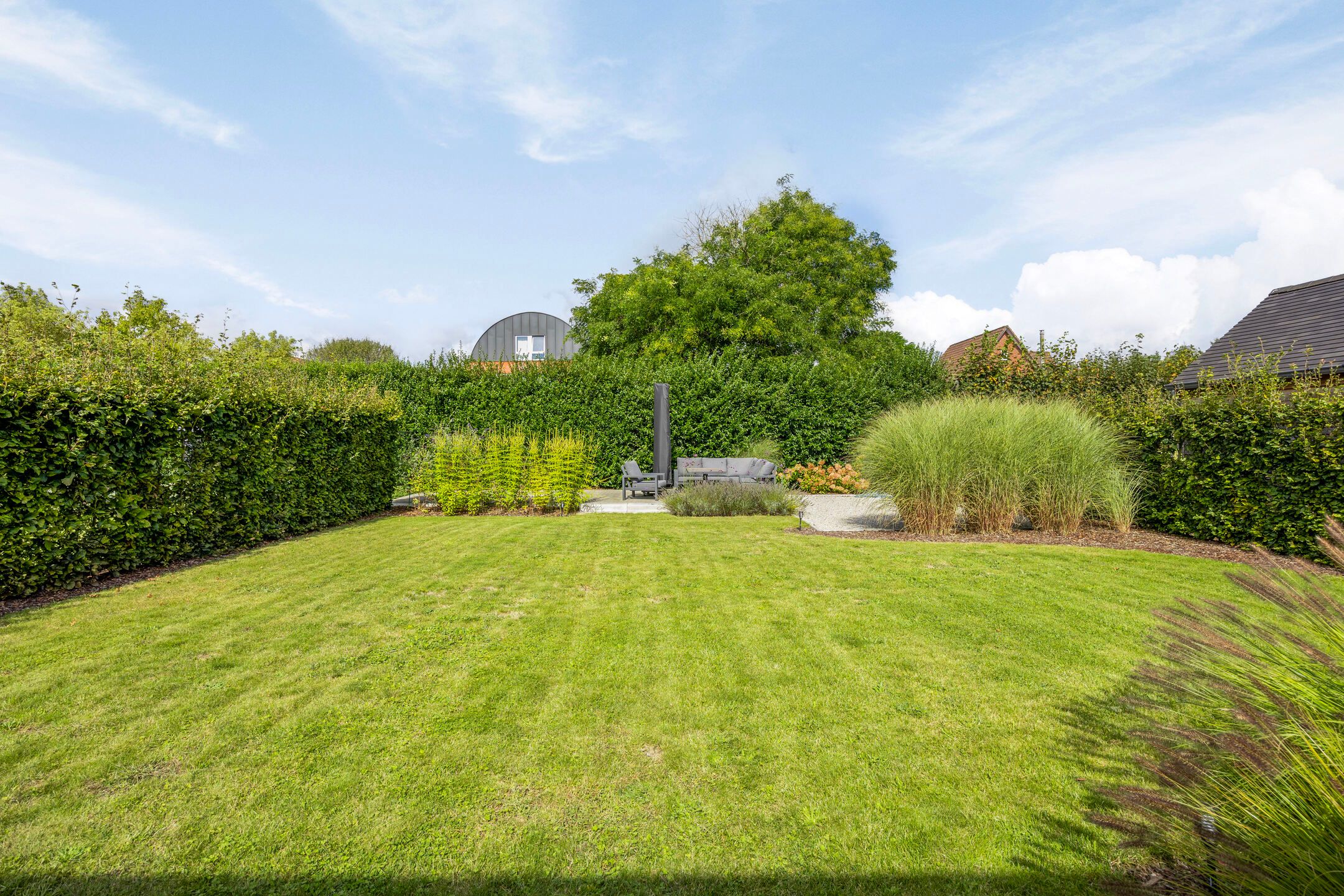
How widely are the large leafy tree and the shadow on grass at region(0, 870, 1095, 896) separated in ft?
67.4

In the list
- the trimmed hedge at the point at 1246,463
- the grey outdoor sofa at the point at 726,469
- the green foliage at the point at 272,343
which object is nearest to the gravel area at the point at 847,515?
the grey outdoor sofa at the point at 726,469

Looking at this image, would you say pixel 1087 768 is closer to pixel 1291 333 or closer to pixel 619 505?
pixel 619 505

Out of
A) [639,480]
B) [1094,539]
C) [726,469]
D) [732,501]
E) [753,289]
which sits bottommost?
[1094,539]

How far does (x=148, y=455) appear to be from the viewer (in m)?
6.96

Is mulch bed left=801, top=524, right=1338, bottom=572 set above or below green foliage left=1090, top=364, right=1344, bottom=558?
below

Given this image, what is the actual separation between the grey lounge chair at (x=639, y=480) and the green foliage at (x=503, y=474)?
7.15 ft

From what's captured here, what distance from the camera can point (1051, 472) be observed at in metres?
9.69

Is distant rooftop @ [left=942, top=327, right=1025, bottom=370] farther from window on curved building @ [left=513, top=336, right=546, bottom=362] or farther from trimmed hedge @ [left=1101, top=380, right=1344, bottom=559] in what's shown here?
window on curved building @ [left=513, top=336, right=546, bottom=362]

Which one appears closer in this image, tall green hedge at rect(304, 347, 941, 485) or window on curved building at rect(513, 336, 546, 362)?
tall green hedge at rect(304, 347, 941, 485)

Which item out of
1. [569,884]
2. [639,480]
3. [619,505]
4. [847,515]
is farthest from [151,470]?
[847,515]

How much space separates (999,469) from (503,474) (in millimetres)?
8742

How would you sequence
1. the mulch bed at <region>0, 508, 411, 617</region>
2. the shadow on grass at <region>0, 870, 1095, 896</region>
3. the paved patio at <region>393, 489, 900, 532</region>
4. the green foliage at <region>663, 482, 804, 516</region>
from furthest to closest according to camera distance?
the green foliage at <region>663, 482, 804, 516</region> < the paved patio at <region>393, 489, 900, 532</region> < the mulch bed at <region>0, 508, 411, 617</region> < the shadow on grass at <region>0, 870, 1095, 896</region>

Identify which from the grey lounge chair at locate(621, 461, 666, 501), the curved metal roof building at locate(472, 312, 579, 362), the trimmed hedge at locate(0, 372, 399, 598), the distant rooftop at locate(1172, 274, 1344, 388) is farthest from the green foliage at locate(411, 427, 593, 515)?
Result: the curved metal roof building at locate(472, 312, 579, 362)

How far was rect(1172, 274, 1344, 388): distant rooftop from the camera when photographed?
1503 cm
